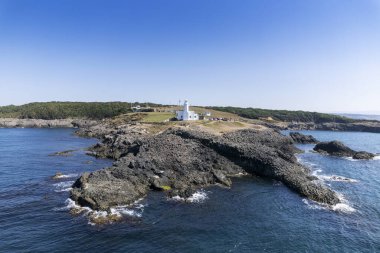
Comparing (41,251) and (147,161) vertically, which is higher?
(147,161)

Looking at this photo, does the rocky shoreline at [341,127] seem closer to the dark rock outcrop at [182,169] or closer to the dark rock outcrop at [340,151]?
the dark rock outcrop at [340,151]

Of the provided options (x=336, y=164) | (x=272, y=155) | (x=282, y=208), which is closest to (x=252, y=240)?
(x=282, y=208)

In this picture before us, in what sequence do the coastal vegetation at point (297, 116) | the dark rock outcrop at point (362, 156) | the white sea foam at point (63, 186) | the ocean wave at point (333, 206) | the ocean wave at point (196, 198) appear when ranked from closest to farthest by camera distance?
the ocean wave at point (333, 206) < the ocean wave at point (196, 198) < the white sea foam at point (63, 186) < the dark rock outcrop at point (362, 156) < the coastal vegetation at point (297, 116)

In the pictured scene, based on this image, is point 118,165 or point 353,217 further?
point 118,165

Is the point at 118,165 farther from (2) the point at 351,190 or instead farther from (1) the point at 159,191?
(2) the point at 351,190

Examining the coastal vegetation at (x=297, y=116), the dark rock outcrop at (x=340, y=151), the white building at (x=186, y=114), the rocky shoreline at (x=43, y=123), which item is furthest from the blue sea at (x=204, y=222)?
the coastal vegetation at (x=297, y=116)

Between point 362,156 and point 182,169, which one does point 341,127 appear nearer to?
point 362,156

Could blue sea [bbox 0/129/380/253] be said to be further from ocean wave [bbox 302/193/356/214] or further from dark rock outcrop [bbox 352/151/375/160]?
dark rock outcrop [bbox 352/151/375/160]
